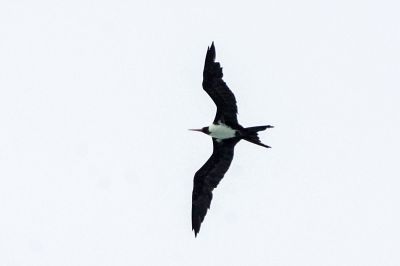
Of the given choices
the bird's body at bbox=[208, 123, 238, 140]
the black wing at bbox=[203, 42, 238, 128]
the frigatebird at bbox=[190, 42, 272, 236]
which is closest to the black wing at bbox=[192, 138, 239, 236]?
the frigatebird at bbox=[190, 42, 272, 236]

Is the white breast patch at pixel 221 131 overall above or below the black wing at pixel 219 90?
below

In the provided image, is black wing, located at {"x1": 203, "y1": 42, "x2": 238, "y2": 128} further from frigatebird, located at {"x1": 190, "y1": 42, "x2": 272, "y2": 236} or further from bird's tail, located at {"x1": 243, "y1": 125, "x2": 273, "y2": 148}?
bird's tail, located at {"x1": 243, "y1": 125, "x2": 273, "y2": 148}

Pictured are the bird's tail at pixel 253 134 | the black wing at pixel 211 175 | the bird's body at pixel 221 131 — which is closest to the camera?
the bird's tail at pixel 253 134

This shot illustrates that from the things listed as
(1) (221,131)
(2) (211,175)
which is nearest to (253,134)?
(1) (221,131)

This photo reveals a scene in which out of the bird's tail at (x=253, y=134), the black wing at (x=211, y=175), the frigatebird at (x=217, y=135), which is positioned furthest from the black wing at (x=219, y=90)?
the black wing at (x=211, y=175)

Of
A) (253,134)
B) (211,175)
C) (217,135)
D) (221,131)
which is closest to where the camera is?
(253,134)

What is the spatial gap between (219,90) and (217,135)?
7.83 ft

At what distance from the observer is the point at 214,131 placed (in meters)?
35.5

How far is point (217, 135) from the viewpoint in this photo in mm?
35656

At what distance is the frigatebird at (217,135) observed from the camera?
33812 mm

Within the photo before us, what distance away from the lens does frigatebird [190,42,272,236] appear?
33.8m

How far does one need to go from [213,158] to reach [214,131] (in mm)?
1211

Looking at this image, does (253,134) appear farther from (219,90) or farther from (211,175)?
(211,175)

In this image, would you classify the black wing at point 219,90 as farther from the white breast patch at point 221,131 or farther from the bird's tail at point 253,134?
the bird's tail at point 253,134
